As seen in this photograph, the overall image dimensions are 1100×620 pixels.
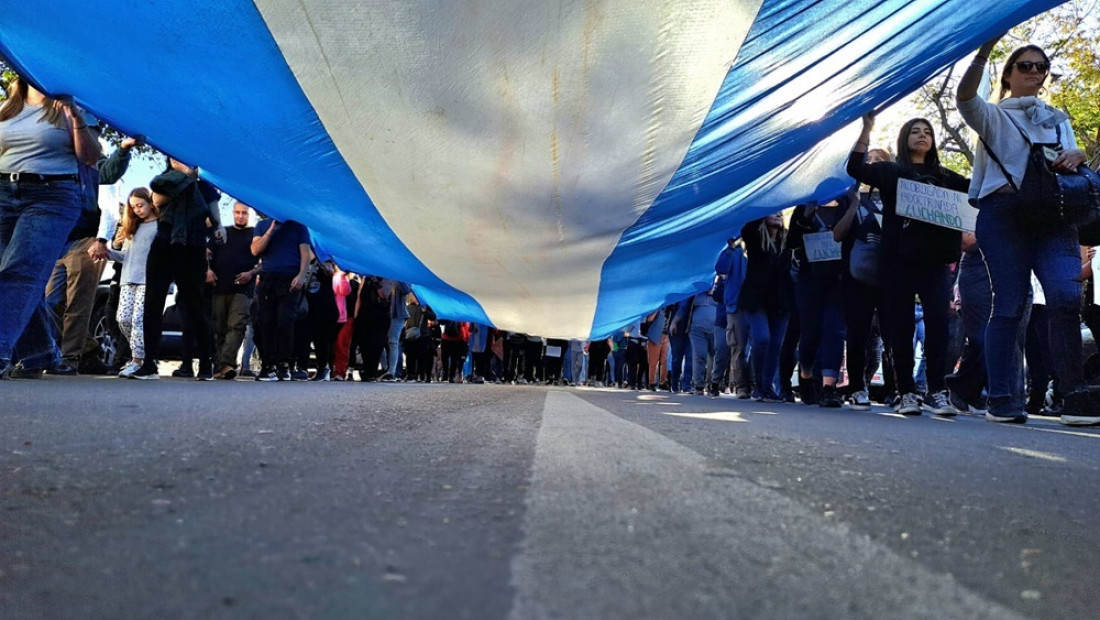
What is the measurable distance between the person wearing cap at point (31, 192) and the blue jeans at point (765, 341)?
5.32 m

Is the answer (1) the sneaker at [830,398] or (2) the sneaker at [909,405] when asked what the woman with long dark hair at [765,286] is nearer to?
(1) the sneaker at [830,398]

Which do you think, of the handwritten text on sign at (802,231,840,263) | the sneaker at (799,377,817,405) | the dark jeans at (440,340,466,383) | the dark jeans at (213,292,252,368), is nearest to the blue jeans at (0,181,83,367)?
the dark jeans at (213,292,252,368)

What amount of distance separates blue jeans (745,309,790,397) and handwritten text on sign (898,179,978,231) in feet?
8.02

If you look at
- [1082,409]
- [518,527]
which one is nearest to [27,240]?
[518,527]

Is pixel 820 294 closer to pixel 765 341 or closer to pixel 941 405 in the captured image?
pixel 765 341

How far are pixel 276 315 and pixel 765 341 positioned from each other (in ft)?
15.0

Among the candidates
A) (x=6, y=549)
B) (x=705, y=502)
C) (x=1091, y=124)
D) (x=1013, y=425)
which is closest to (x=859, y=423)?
(x=1013, y=425)

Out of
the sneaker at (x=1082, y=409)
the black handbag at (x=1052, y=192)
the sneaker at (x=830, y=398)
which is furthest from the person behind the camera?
the sneaker at (x=830, y=398)

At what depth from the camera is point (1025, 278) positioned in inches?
181

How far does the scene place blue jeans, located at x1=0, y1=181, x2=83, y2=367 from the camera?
16.7 ft

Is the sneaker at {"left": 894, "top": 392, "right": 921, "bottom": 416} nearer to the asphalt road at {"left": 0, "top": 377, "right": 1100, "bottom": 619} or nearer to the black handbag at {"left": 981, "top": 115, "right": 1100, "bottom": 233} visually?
the black handbag at {"left": 981, "top": 115, "right": 1100, "bottom": 233}

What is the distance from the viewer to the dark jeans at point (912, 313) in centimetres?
561

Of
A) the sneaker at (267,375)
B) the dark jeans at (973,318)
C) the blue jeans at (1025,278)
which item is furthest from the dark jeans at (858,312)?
the sneaker at (267,375)

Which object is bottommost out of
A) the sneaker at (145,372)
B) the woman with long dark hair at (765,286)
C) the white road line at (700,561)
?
the white road line at (700,561)
